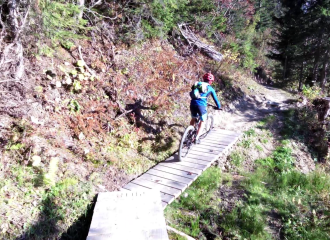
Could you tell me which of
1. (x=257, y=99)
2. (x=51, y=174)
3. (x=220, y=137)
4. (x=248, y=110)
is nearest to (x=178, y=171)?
(x=220, y=137)

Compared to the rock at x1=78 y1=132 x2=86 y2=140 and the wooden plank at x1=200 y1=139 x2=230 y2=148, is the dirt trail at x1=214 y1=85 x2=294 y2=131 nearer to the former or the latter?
the wooden plank at x1=200 y1=139 x2=230 y2=148

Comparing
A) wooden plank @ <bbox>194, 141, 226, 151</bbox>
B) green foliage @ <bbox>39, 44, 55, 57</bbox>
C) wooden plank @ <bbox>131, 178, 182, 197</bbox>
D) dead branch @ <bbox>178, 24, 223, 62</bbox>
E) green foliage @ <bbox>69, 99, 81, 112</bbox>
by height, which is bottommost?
wooden plank @ <bbox>131, 178, 182, 197</bbox>

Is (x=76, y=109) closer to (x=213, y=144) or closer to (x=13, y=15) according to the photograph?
(x=13, y=15)

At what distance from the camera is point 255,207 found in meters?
5.08

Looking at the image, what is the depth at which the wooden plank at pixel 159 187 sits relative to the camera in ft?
16.0

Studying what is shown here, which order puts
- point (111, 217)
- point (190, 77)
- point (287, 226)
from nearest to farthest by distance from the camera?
point (111, 217), point (287, 226), point (190, 77)

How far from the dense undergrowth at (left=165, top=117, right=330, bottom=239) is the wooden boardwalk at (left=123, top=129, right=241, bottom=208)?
360 millimetres

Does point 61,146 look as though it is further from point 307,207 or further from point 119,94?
point 307,207

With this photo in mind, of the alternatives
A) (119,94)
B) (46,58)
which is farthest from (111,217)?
(46,58)

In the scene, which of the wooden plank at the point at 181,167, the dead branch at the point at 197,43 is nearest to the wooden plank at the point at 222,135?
the wooden plank at the point at 181,167

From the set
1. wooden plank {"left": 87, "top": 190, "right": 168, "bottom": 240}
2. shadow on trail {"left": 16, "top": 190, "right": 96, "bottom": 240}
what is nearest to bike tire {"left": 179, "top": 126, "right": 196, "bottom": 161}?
wooden plank {"left": 87, "top": 190, "right": 168, "bottom": 240}

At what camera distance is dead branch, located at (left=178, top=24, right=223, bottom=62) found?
13053 mm

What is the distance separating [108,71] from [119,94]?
1.00 m

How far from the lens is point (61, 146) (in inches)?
196
